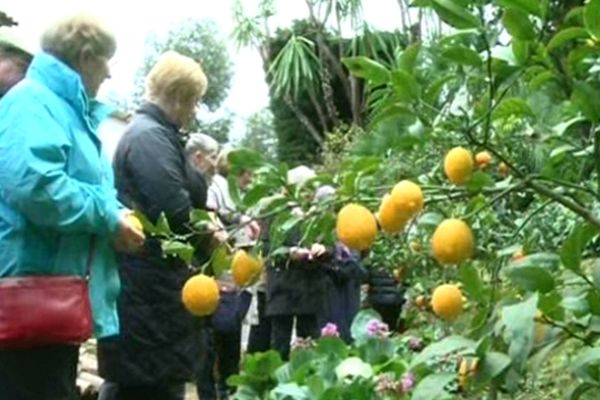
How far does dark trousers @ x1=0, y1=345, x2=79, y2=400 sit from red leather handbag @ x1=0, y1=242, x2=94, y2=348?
0.03 m

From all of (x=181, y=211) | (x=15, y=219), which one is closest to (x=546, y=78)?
(x=15, y=219)

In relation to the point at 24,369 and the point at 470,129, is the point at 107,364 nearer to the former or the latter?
the point at 24,369

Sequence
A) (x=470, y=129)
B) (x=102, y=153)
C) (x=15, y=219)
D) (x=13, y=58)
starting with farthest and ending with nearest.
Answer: (x=13, y=58)
(x=102, y=153)
(x=15, y=219)
(x=470, y=129)

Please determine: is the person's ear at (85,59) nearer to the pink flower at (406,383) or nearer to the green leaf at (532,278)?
the pink flower at (406,383)

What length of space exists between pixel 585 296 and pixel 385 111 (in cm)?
32

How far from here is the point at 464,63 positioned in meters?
1.35

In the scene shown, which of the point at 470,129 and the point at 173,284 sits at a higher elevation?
the point at 470,129

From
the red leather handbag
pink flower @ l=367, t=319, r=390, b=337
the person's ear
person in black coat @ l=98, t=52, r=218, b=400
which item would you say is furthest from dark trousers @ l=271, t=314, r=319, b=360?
the red leather handbag

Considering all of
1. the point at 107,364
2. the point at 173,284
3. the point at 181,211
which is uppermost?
the point at 181,211

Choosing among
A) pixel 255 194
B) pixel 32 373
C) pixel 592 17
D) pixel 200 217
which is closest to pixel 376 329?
pixel 32 373

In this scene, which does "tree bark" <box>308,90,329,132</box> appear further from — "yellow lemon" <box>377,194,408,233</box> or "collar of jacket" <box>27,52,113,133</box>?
"yellow lemon" <box>377,194,408,233</box>

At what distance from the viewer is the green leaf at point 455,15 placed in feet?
4.25

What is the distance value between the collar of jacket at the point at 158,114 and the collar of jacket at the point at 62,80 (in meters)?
0.68

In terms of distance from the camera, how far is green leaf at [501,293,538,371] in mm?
1302
